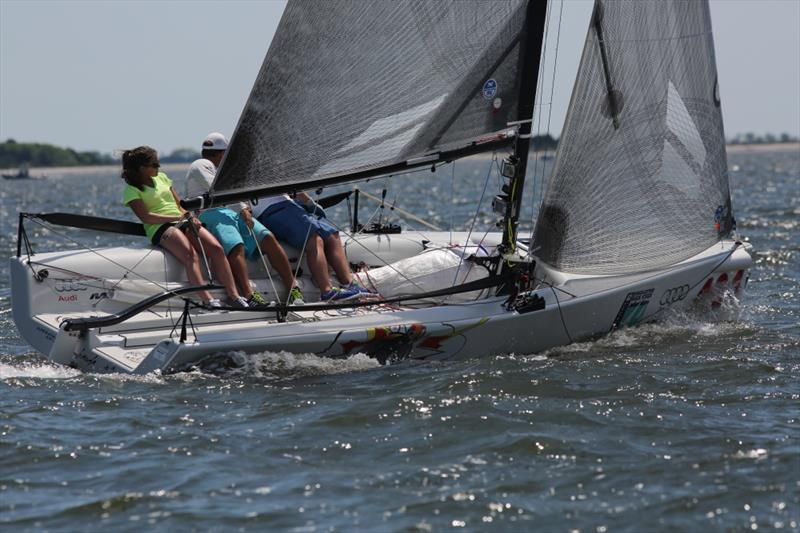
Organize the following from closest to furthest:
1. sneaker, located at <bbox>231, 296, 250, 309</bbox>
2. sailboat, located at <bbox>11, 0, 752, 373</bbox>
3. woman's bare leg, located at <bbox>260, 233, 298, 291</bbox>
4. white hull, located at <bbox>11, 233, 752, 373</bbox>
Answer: white hull, located at <bbox>11, 233, 752, 373</bbox>
sailboat, located at <bbox>11, 0, 752, 373</bbox>
sneaker, located at <bbox>231, 296, 250, 309</bbox>
woman's bare leg, located at <bbox>260, 233, 298, 291</bbox>

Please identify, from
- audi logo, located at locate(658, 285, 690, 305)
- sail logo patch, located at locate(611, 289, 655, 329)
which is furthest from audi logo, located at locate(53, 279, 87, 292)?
audi logo, located at locate(658, 285, 690, 305)

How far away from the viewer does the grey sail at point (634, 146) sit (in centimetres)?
848

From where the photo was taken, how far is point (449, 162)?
26.8ft

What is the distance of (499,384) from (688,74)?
3004mm

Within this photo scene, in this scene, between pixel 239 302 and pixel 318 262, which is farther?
pixel 318 262

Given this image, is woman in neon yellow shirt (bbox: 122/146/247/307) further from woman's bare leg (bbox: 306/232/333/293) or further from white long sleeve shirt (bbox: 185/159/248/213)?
woman's bare leg (bbox: 306/232/333/293)

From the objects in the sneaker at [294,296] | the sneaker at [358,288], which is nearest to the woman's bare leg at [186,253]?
the sneaker at [294,296]

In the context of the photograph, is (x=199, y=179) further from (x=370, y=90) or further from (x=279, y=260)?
(x=370, y=90)

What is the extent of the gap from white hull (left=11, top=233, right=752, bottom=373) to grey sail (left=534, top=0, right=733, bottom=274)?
0.24 metres

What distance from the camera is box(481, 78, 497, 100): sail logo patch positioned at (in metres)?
8.32

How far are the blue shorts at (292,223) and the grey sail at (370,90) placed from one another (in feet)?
3.32

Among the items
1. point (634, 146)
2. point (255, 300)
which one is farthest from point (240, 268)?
point (634, 146)

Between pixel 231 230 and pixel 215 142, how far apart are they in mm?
690

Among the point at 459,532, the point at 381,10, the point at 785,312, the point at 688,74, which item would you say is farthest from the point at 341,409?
the point at 785,312
